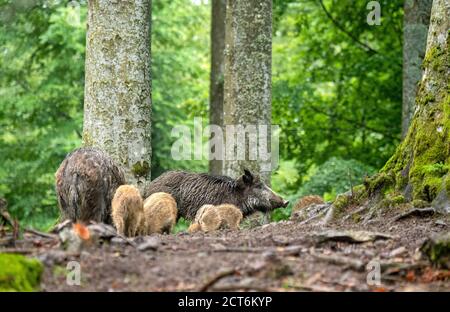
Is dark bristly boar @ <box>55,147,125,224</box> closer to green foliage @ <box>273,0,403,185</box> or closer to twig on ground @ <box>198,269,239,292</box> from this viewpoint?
twig on ground @ <box>198,269,239,292</box>

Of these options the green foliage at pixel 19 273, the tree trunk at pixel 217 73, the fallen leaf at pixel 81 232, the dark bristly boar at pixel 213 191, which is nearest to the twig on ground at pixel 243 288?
the green foliage at pixel 19 273

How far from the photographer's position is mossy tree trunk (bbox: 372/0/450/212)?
970 cm

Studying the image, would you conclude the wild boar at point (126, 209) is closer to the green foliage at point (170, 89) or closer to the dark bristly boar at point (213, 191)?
the dark bristly boar at point (213, 191)

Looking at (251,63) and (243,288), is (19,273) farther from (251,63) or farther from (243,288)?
(251,63)

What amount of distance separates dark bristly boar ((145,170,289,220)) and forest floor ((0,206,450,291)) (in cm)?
509

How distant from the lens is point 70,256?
7.03m

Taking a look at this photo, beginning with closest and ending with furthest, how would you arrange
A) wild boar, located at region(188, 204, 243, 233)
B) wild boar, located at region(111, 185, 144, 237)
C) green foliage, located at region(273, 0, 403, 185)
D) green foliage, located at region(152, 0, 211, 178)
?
wild boar, located at region(111, 185, 144, 237), wild boar, located at region(188, 204, 243, 233), green foliage, located at region(273, 0, 403, 185), green foliage, located at region(152, 0, 211, 178)

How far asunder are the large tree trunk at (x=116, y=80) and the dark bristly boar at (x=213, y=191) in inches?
59.9

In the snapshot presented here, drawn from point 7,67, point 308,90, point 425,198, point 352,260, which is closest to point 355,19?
point 308,90

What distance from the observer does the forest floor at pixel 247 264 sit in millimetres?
6527

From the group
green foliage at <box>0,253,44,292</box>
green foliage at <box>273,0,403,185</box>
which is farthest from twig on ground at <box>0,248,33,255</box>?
green foliage at <box>273,0,403,185</box>

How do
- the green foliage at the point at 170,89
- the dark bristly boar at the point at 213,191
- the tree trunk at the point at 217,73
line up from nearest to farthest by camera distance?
the dark bristly boar at the point at 213,191 < the tree trunk at the point at 217,73 < the green foliage at the point at 170,89
